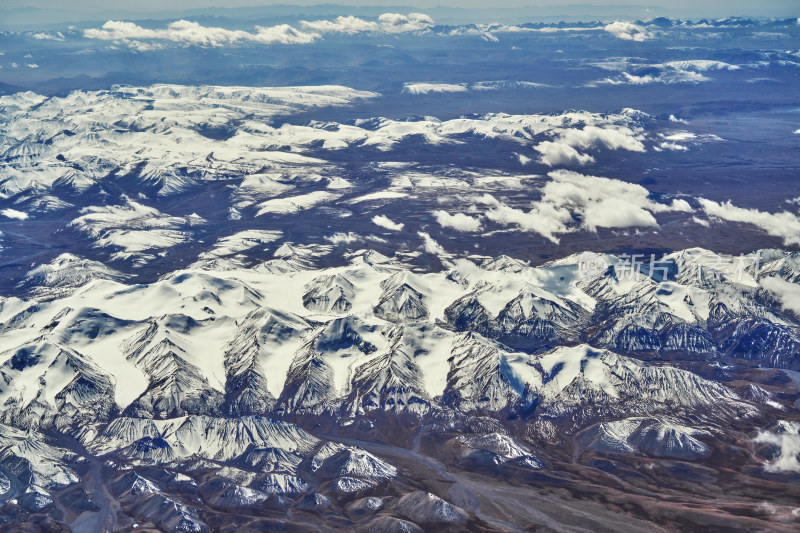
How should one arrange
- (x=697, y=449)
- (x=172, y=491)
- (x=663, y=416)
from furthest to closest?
1. (x=663, y=416)
2. (x=697, y=449)
3. (x=172, y=491)

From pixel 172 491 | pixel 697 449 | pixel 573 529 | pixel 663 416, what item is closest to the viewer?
pixel 573 529

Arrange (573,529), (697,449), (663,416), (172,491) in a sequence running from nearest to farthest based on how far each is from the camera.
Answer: (573,529), (172,491), (697,449), (663,416)

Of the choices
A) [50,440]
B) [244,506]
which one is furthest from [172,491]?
[50,440]

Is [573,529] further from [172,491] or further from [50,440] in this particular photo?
[50,440]

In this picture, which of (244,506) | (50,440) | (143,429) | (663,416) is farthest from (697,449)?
(50,440)

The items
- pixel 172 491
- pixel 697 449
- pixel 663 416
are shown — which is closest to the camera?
pixel 172 491

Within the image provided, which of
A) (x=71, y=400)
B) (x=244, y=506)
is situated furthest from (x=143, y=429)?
(x=244, y=506)

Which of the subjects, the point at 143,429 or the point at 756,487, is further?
the point at 143,429

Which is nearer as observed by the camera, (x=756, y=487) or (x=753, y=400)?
(x=756, y=487)

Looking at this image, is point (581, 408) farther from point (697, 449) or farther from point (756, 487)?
point (756, 487)
